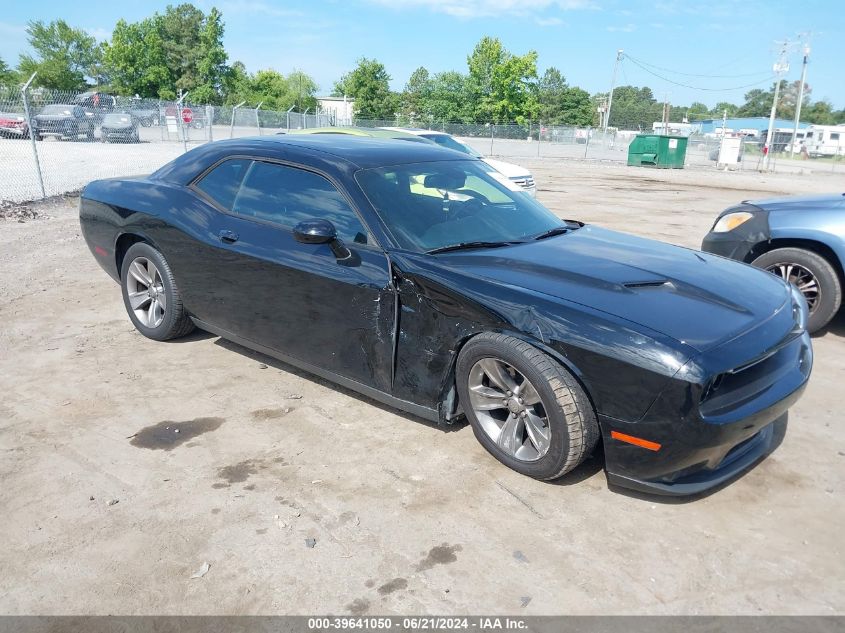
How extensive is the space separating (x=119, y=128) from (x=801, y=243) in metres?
22.0

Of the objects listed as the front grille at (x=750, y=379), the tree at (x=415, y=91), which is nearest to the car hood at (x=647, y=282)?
the front grille at (x=750, y=379)

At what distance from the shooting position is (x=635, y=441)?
9.09 feet

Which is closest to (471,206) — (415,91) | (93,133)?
(93,133)

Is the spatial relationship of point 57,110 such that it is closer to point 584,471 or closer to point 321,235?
point 321,235

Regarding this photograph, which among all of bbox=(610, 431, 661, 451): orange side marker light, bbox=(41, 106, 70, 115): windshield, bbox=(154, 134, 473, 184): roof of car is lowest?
bbox=(610, 431, 661, 451): orange side marker light

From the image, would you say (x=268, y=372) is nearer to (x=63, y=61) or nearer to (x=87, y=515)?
(x=87, y=515)

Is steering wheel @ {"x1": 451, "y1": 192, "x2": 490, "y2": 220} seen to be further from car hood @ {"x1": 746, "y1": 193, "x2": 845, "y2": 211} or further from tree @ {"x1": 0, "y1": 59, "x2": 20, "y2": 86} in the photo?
tree @ {"x1": 0, "y1": 59, "x2": 20, "y2": 86}

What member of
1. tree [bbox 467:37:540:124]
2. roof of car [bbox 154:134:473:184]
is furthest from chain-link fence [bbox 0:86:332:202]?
tree [bbox 467:37:540:124]

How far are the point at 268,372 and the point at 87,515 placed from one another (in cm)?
172

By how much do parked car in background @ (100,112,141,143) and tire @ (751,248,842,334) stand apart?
20.9 metres

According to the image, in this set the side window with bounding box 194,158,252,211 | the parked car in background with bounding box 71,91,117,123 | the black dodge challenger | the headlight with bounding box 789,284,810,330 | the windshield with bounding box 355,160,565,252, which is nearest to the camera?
the black dodge challenger

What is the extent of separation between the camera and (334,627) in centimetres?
233

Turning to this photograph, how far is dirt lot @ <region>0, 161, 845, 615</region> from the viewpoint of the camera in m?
2.48

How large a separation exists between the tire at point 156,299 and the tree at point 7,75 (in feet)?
247
